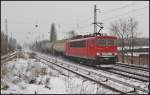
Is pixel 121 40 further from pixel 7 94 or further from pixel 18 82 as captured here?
pixel 7 94

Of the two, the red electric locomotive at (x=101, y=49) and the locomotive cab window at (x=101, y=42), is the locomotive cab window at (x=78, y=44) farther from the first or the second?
the locomotive cab window at (x=101, y=42)

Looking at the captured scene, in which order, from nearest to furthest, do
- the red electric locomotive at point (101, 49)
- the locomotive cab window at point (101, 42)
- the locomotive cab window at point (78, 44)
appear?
1. the red electric locomotive at point (101, 49)
2. the locomotive cab window at point (101, 42)
3. the locomotive cab window at point (78, 44)

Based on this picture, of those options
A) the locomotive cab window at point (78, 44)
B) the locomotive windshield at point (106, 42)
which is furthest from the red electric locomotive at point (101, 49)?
the locomotive cab window at point (78, 44)

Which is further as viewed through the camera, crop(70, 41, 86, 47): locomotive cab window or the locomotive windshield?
crop(70, 41, 86, 47): locomotive cab window

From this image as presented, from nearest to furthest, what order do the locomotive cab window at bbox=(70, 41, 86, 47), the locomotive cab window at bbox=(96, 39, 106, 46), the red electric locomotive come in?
1. the red electric locomotive
2. the locomotive cab window at bbox=(96, 39, 106, 46)
3. the locomotive cab window at bbox=(70, 41, 86, 47)

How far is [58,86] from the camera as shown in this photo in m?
12.2

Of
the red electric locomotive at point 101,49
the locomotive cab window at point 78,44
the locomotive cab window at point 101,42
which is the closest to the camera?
the red electric locomotive at point 101,49

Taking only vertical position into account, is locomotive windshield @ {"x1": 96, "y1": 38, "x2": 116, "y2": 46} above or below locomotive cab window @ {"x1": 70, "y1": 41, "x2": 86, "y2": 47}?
above

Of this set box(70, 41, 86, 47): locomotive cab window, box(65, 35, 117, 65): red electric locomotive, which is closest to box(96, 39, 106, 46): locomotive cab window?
box(65, 35, 117, 65): red electric locomotive

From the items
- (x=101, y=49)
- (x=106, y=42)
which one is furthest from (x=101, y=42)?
(x=101, y=49)

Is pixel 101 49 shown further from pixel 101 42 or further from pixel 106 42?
pixel 106 42

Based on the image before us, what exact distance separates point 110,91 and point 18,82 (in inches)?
147

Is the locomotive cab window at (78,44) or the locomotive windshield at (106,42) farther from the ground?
the locomotive windshield at (106,42)

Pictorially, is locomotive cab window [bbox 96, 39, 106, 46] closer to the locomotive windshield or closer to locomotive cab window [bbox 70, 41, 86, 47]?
the locomotive windshield
